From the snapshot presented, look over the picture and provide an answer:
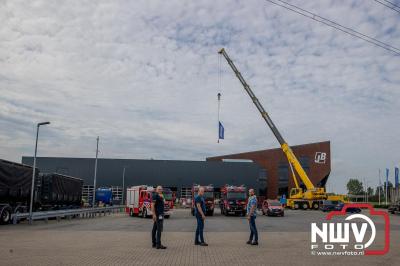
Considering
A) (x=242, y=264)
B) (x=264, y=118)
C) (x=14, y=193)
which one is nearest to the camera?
(x=242, y=264)

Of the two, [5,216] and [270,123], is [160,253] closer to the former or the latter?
[5,216]

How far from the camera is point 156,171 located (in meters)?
77.8

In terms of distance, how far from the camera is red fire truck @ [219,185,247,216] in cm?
3542

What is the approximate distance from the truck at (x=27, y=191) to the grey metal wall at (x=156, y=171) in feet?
137

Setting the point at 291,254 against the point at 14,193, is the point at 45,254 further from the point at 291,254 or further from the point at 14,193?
the point at 14,193

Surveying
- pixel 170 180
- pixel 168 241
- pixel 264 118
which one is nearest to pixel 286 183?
pixel 170 180

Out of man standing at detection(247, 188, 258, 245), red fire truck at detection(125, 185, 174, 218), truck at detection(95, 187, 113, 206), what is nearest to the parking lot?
man standing at detection(247, 188, 258, 245)

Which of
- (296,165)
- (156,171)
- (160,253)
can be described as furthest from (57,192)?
(156,171)

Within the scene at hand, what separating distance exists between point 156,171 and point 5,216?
2194 inches

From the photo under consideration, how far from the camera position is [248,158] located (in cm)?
8681

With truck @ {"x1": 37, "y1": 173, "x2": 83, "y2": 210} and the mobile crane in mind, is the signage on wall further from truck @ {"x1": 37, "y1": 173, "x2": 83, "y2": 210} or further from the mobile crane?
truck @ {"x1": 37, "y1": 173, "x2": 83, "y2": 210}

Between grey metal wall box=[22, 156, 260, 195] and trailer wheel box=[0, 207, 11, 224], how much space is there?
5463 cm

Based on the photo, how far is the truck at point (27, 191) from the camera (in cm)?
2248

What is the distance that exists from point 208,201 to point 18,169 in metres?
16.3
